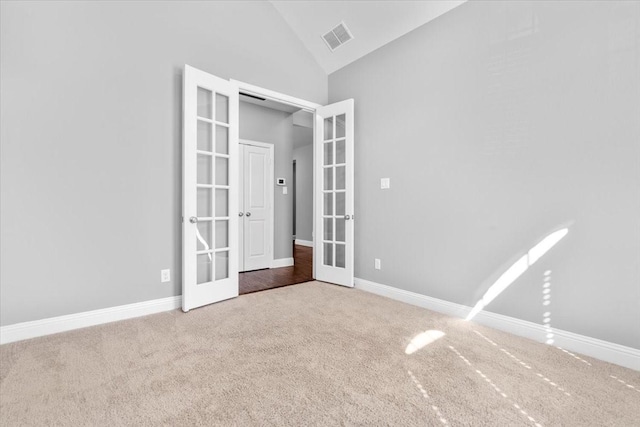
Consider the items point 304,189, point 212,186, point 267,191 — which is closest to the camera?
point 212,186

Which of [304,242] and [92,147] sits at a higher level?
[92,147]

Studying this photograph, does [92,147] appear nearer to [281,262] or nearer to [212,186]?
[212,186]

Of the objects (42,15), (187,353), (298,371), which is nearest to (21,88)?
(42,15)

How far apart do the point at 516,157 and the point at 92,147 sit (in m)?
3.59

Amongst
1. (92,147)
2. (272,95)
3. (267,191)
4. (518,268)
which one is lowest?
(518,268)

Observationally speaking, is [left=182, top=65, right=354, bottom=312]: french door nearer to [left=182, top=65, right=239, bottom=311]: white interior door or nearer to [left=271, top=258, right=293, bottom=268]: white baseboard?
[left=182, top=65, right=239, bottom=311]: white interior door

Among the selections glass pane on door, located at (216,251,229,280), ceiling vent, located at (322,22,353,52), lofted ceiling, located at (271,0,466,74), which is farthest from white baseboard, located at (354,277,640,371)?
ceiling vent, located at (322,22,353,52)

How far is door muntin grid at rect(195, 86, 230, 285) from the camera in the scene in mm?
3025

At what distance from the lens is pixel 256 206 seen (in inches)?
199

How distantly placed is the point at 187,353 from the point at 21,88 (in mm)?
2358

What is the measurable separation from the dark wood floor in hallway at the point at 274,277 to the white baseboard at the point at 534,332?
1425mm

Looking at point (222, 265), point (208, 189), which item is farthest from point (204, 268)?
point (208, 189)

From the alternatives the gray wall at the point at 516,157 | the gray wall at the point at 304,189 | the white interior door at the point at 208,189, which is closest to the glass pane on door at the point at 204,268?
the white interior door at the point at 208,189

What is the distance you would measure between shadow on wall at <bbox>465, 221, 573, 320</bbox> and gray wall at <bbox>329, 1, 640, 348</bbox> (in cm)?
4
